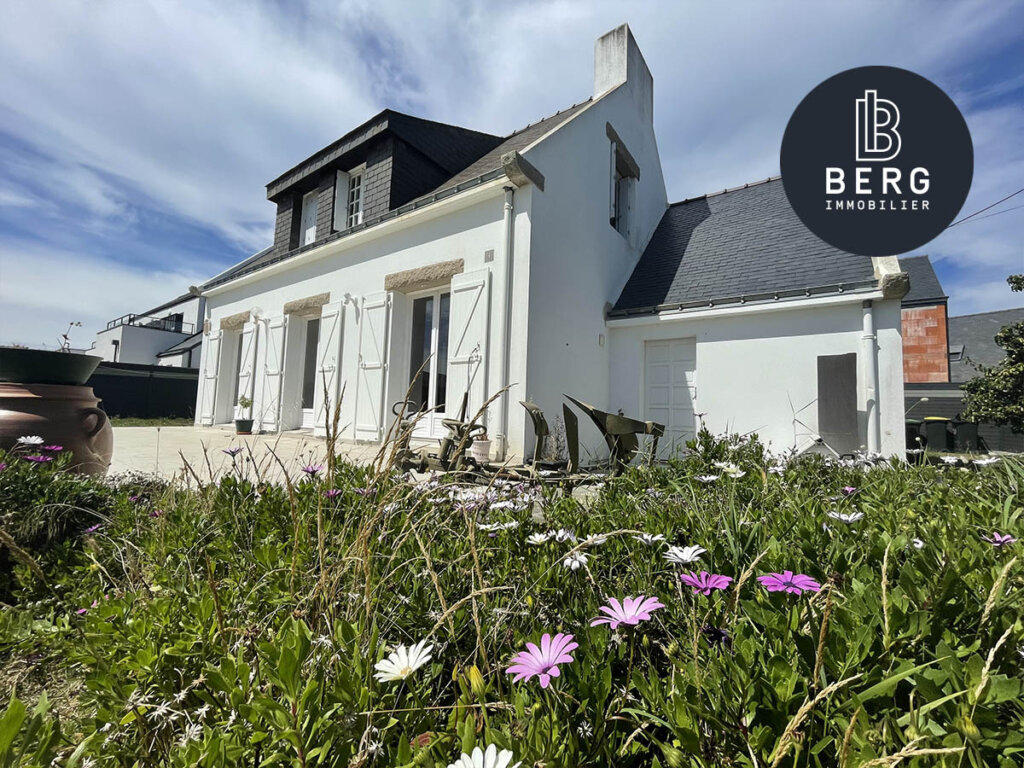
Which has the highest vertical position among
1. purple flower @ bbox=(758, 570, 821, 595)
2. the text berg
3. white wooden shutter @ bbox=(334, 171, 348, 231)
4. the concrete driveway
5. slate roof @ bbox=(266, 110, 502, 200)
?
slate roof @ bbox=(266, 110, 502, 200)

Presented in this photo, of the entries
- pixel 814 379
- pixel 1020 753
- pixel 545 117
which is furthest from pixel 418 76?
pixel 1020 753

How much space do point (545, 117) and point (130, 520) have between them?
31.3 ft

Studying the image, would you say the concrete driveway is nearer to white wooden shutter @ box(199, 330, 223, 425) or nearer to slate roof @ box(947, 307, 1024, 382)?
white wooden shutter @ box(199, 330, 223, 425)

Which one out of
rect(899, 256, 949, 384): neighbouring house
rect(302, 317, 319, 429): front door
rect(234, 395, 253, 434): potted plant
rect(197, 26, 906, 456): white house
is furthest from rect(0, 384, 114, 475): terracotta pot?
rect(899, 256, 949, 384): neighbouring house

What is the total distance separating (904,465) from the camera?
239cm

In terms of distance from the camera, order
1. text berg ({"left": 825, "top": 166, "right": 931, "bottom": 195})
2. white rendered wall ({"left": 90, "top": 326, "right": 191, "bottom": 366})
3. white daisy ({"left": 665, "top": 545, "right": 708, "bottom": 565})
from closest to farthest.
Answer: white daisy ({"left": 665, "top": 545, "right": 708, "bottom": 565}) → text berg ({"left": 825, "top": 166, "right": 931, "bottom": 195}) → white rendered wall ({"left": 90, "top": 326, "right": 191, "bottom": 366})

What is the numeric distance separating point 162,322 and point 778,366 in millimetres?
32315

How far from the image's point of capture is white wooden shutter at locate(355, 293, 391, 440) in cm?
709

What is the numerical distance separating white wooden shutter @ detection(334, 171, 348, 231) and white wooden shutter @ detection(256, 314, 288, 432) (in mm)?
2352

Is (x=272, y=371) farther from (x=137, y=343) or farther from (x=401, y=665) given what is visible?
(x=137, y=343)

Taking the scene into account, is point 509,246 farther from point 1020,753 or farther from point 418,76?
point 1020,753

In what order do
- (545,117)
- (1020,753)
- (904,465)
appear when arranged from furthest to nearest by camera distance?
(545,117) → (904,465) → (1020,753)

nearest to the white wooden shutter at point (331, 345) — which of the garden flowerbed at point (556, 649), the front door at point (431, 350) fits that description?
the front door at point (431, 350)

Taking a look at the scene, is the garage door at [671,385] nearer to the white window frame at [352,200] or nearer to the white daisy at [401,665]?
the white window frame at [352,200]
